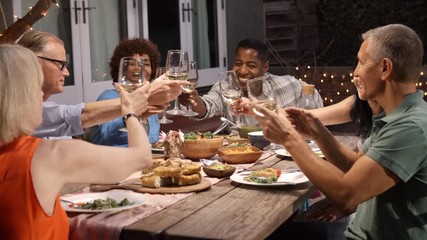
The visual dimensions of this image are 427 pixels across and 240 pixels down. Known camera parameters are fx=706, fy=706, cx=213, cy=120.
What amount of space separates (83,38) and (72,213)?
303 cm

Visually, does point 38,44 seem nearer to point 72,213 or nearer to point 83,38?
point 72,213

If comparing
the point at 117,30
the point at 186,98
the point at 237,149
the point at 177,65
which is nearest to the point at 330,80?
the point at 117,30

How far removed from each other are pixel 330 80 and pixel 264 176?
444cm

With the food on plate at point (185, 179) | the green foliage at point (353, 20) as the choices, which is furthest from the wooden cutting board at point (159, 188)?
the green foliage at point (353, 20)

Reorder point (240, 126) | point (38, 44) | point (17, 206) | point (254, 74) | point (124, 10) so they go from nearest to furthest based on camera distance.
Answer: point (17, 206)
point (38, 44)
point (240, 126)
point (254, 74)
point (124, 10)

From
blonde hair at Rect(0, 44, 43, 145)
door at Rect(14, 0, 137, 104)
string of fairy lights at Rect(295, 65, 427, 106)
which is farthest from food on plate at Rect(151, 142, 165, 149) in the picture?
string of fairy lights at Rect(295, 65, 427, 106)

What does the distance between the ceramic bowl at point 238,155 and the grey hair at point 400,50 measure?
0.87m

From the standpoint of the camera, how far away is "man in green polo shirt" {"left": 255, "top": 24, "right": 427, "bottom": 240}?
220 centimetres

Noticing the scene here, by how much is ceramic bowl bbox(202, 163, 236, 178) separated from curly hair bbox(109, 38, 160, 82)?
1563 mm

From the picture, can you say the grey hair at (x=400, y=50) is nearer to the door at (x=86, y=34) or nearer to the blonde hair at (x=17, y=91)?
the blonde hair at (x=17, y=91)

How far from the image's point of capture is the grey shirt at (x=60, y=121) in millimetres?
3152

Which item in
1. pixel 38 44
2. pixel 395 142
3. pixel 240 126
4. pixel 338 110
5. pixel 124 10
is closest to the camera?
pixel 395 142

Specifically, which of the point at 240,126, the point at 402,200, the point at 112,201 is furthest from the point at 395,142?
the point at 240,126

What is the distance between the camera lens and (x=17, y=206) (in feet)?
5.99
